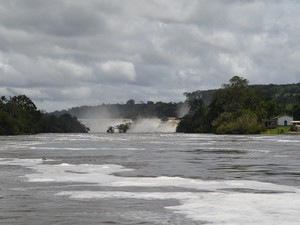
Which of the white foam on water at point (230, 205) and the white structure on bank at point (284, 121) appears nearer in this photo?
the white foam on water at point (230, 205)

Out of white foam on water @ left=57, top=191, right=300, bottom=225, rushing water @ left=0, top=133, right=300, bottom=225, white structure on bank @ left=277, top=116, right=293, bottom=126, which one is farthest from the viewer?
white structure on bank @ left=277, top=116, right=293, bottom=126

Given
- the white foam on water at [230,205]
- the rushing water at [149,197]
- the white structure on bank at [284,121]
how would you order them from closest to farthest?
the white foam on water at [230,205] → the rushing water at [149,197] → the white structure on bank at [284,121]

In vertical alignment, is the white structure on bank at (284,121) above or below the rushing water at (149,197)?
above

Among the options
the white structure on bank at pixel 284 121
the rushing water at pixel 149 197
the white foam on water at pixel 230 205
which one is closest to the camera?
the white foam on water at pixel 230 205

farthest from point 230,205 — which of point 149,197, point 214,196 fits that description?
point 149,197

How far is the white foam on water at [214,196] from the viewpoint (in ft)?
49.8

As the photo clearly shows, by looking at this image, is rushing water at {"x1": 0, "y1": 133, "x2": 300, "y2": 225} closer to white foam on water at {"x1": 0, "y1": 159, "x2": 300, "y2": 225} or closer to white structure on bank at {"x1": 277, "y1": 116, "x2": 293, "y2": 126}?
white foam on water at {"x1": 0, "y1": 159, "x2": 300, "y2": 225}

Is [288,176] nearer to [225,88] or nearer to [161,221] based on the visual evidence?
[161,221]

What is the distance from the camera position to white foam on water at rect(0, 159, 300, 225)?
49.8 feet

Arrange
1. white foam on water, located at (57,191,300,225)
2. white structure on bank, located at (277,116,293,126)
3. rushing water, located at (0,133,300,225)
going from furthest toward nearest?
1. white structure on bank, located at (277,116,293,126)
2. rushing water, located at (0,133,300,225)
3. white foam on water, located at (57,191,300,225)

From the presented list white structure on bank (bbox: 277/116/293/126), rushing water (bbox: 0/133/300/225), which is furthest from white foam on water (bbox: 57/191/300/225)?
white structure on bank (bbox: 277/116/293/126)

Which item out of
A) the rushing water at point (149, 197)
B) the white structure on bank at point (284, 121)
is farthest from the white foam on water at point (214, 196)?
the white structure on bank at point (284, 121)

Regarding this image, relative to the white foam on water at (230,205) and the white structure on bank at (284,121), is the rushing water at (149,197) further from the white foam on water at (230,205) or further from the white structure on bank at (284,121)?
the white structure on bank at (284,121)

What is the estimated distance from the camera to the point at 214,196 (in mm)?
19391
